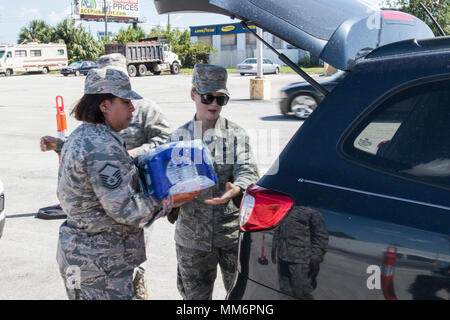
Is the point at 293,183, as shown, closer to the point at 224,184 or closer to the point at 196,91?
the point at 224,184

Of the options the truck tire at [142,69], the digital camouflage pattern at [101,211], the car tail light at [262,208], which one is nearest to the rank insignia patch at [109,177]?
the digital camouflage pattern at [101,211]

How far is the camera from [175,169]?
6.99 ft

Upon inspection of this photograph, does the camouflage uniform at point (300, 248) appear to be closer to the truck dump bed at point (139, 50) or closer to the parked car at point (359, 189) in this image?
the parked car at point (359, 189)

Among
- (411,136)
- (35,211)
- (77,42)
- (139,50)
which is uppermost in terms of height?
(77,42)

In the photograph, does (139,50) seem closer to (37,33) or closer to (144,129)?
(37,33)

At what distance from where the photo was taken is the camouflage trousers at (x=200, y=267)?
272cm

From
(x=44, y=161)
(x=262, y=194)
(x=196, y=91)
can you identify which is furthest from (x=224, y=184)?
(x=44, y=161)

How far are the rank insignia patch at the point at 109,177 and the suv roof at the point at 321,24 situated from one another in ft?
2.69

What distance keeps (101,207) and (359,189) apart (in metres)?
1.12

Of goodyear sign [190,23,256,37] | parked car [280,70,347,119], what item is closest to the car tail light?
parked car [280,70,347,119]

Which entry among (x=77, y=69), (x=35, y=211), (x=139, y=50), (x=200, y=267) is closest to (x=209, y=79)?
(x=200, y=267)

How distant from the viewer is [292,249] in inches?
72.4

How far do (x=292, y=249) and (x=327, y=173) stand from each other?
0.31 meters

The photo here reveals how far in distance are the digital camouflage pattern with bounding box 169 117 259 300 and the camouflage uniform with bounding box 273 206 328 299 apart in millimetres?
812
